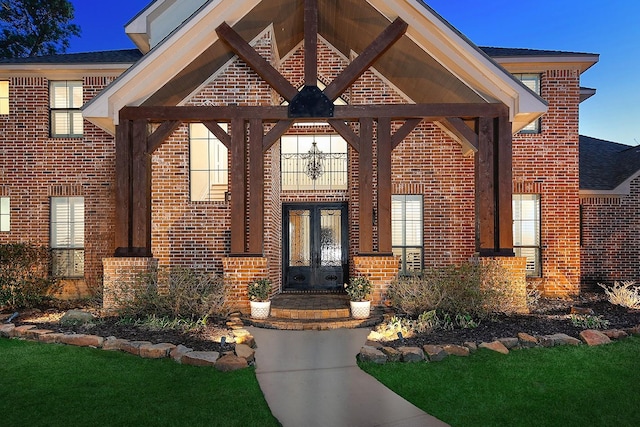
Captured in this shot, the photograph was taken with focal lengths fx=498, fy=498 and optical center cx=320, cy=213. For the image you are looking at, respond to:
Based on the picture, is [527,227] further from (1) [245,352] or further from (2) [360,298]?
(1) [245,352]

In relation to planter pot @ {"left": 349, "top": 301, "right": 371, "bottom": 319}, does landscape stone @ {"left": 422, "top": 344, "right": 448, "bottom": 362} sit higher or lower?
lower

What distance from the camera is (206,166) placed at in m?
11.4

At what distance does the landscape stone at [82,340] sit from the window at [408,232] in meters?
7.05

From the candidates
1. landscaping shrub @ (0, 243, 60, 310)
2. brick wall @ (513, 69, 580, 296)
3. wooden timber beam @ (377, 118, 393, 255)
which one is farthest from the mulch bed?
brick wall @ (513, 69, 580, 296)

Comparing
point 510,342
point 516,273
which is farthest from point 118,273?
point 516,273

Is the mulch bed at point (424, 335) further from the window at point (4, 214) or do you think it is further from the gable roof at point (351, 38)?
the window at point (4, 214)

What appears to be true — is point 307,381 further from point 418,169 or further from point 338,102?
point 338,102

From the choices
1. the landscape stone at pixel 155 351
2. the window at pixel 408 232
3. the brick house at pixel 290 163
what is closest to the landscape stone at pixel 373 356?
the landscape stone at pixel 155 351

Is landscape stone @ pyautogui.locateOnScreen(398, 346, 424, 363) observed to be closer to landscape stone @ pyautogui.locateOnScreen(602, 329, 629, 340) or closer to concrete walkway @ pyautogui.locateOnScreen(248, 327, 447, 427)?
concrete walkway @ pyautogui.locateOnScreen(248, 327, 447, 427)

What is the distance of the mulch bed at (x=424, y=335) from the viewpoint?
6.80 meters

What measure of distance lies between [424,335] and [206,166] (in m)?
6.61

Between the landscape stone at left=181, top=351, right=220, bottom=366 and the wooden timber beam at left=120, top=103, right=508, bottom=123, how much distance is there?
184 inches

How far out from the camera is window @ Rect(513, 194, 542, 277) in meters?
11.9

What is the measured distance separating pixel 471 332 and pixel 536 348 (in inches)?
36.2
